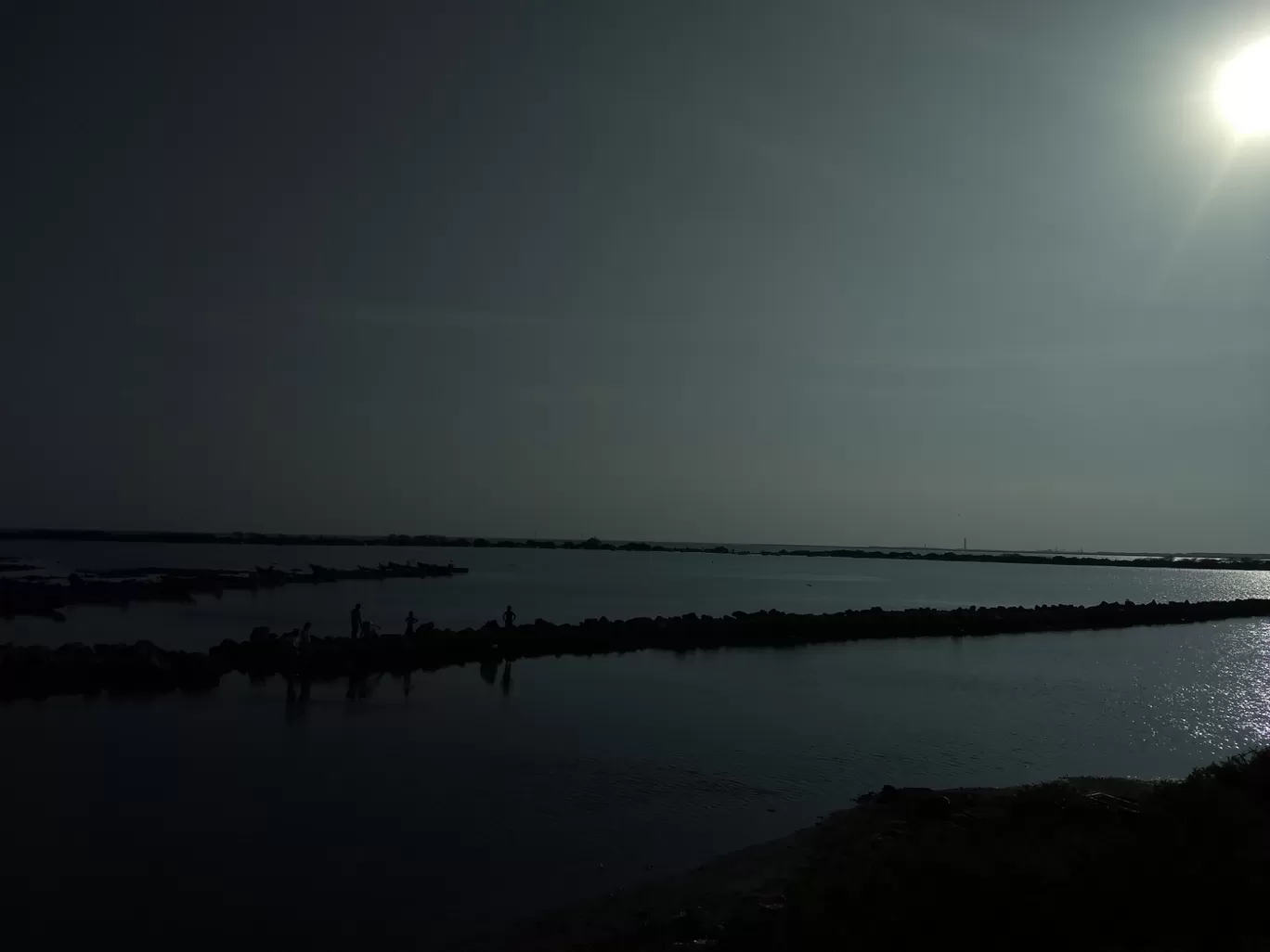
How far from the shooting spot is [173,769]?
11875mm

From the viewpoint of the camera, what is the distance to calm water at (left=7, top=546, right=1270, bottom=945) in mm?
8219

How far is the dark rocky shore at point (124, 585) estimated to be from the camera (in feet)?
109

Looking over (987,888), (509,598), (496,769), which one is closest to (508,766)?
(496,769)

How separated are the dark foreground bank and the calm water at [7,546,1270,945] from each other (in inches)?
33.9

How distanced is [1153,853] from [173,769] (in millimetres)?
11571

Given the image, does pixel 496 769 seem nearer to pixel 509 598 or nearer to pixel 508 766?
pixel 508 766

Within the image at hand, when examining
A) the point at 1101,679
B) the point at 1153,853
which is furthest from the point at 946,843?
the point at 1101,679

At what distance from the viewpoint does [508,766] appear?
1236 centimetres

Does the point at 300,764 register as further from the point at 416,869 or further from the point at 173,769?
the point at 416,869

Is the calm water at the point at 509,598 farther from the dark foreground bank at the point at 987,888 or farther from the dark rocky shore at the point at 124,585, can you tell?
the dark foreground bank at the point at 987,888

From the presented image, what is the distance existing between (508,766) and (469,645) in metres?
11.3

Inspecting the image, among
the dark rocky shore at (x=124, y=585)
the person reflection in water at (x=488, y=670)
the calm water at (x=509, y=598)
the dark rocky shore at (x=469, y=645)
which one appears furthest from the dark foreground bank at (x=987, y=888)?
the dark rocky shore at (x=124, y=585)

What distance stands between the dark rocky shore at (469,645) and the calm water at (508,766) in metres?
1.11

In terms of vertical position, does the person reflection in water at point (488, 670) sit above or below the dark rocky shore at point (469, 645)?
below
